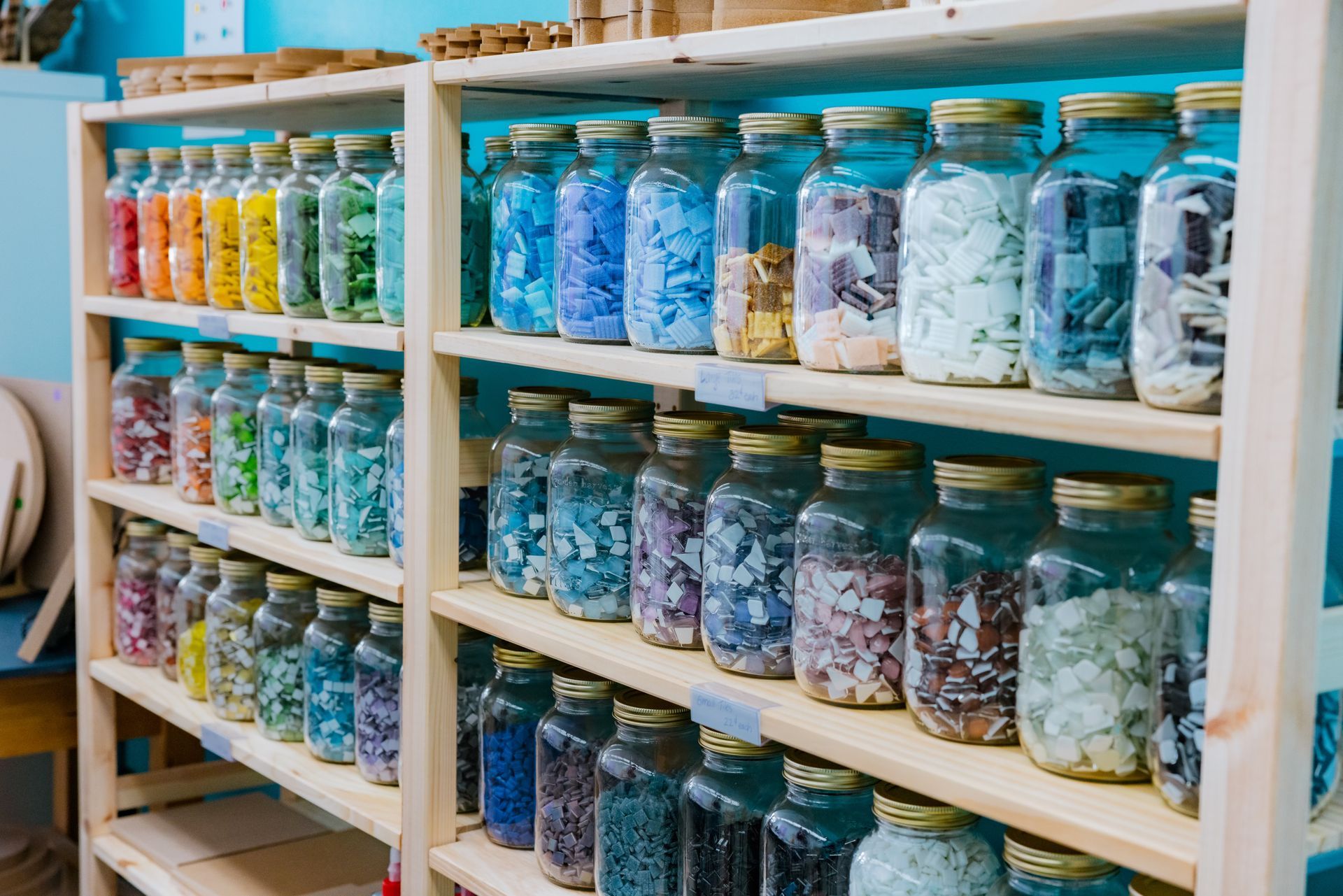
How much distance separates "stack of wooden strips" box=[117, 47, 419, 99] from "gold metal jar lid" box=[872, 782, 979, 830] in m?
1.28

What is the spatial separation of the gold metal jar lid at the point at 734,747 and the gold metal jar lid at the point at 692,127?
613mm

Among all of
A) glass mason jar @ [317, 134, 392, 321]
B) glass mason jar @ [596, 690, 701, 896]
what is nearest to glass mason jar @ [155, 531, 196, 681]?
glass mason jar @ [317, 134, 392, 321]

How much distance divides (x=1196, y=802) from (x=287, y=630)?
150 cm

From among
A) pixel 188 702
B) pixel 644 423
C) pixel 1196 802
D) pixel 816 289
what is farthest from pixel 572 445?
pixel 188 702

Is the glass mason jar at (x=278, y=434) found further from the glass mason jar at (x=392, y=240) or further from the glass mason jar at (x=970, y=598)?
the glass mason jar at (x=970, y=598)

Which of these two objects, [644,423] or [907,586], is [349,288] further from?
[907,586]

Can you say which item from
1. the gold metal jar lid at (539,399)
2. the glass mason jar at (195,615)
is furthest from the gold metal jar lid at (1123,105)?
the glass mason jar at (195,615)

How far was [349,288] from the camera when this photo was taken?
1.92 meters

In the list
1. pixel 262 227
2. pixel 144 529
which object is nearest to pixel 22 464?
pixel 144 529

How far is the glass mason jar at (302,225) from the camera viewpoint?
2.00m

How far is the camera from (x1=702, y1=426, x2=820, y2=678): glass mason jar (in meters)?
1.42

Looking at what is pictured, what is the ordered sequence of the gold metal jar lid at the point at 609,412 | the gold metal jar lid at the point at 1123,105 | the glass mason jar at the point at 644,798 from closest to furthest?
the gold metal jar lid at the point at 1123,105
the glass mason jar at the point at 644,798
the gold metal jar lid at the point at 609,412

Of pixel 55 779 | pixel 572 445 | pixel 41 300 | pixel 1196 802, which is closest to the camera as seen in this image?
pixel 1196 802

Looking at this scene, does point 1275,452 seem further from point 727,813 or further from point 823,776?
point 727,813
